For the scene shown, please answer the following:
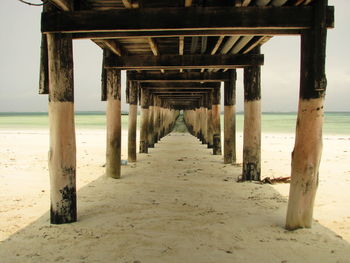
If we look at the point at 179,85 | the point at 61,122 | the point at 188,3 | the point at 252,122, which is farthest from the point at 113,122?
the point at 179,85

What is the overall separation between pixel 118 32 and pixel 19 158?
8160 mm

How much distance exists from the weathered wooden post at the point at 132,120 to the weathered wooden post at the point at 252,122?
4041mm

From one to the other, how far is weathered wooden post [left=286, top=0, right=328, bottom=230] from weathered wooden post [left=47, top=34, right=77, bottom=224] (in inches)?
107

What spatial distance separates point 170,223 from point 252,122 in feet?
10.9

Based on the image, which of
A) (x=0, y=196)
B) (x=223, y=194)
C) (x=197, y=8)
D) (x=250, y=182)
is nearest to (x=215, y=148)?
(x=250, y=182)

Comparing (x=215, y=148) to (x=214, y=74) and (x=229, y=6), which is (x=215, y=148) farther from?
(x=229, y=6)

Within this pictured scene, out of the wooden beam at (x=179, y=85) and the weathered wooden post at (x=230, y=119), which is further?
the wooden beam at (x=179, y=85)

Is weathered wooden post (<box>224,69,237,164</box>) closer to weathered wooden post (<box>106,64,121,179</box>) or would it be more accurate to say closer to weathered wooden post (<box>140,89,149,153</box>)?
weathered wooden post (<box>106,64,121,179</box>)

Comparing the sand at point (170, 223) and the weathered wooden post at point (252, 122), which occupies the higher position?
the weathered wooden post at point (252, 122)

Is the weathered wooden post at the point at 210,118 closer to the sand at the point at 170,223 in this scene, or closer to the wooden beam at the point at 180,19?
the sand at the point at 170,223

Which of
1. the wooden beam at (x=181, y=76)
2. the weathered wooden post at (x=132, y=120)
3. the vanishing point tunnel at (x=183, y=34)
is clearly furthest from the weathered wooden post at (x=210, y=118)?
the vanishing point tunnel at (x=183, y=34)

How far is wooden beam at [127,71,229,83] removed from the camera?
32.8ft

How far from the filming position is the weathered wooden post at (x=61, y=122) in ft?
13.8

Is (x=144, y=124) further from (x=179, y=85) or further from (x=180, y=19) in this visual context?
(x=180, y=19)
